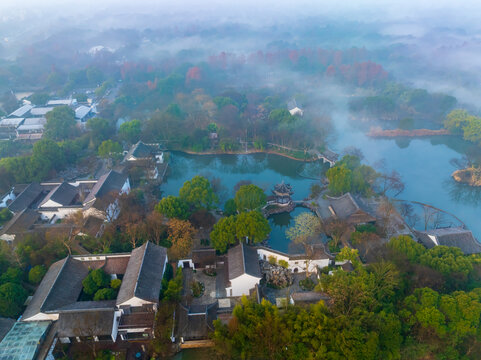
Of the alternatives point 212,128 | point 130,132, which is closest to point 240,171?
point 212,128

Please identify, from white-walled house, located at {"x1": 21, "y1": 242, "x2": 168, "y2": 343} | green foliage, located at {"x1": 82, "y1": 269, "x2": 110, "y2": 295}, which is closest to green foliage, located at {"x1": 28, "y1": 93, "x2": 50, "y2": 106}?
white-walled house, located at {"x1": 21, "y1": 242, "x2": 168, "y2": 343}

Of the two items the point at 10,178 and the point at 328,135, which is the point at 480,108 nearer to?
the point at 328,135

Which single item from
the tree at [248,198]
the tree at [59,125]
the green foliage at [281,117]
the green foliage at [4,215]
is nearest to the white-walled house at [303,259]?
the tree at [248,198]

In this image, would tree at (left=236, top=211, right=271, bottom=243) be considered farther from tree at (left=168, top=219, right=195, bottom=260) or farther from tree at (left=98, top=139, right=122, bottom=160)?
tree at (left=98, top=139, right=122, bottom=160)

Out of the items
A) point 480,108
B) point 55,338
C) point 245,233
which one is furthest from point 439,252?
point 480,108

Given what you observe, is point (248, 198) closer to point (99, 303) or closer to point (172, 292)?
point (172, 292)
